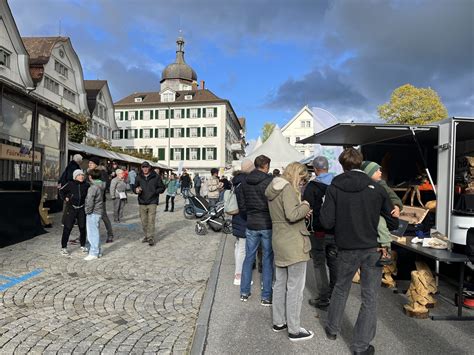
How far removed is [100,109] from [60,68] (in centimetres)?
1174

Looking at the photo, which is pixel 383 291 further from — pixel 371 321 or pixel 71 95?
pixel 71 95

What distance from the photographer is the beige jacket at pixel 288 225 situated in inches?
146

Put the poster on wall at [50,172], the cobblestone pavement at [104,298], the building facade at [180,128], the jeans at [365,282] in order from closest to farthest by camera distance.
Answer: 1. the jeans at [365,282]
2. the cobblestone pavement at [104,298]
3. the poster on wall at [50,172]
4. the building facade at [180,128]

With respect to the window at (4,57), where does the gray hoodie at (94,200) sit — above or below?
below

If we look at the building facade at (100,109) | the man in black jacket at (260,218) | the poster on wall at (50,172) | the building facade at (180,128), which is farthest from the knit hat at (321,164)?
the building facade at (180,128)

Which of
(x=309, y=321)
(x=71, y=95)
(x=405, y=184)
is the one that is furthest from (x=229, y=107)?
(x=309, y=321)

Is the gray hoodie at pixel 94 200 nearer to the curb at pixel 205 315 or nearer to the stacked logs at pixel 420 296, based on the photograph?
the curb at pixel 205 315

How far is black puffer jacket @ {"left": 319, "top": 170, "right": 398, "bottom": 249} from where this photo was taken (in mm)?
3338

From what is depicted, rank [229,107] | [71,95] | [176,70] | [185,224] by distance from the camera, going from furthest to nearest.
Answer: [176,70]
[229,107]
[71,95]
[185,224]

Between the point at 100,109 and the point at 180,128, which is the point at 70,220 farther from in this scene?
the point at 180,128

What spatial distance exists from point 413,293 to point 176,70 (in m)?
74.8

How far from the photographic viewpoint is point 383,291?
5.50 metres

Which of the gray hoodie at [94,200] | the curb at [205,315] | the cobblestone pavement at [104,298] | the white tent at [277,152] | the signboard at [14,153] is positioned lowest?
the cobblestone pavement at [104,298]

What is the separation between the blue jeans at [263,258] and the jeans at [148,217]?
3941mm
